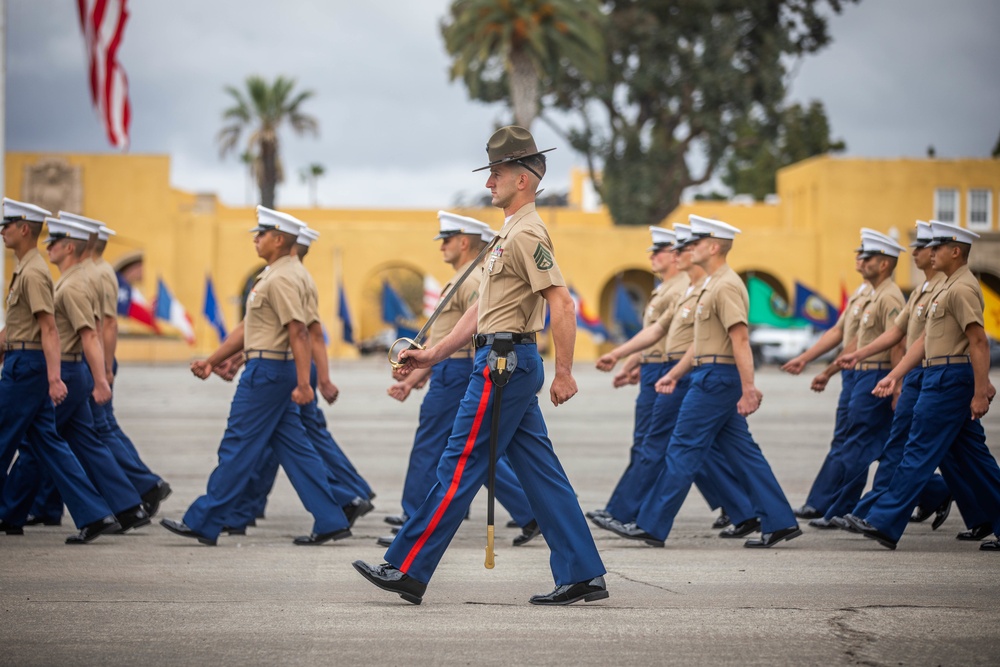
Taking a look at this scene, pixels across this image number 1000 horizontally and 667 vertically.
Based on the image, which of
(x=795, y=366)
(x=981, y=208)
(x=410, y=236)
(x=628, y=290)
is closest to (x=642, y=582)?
(x=795, y=366)

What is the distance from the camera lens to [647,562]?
7.63m

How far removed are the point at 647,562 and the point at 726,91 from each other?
43.2m

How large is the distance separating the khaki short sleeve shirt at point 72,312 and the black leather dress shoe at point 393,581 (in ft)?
10.9

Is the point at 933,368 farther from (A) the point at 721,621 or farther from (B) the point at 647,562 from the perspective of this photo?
(A) the point at 721,621

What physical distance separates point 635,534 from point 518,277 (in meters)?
2.65

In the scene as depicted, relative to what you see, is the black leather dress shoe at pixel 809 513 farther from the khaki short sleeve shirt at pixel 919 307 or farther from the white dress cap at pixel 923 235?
the white dress cap at pixel 923 235

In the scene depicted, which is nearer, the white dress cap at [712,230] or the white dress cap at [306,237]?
the white dress cap at [712,230]

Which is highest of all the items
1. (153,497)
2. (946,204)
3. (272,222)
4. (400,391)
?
(946,204)

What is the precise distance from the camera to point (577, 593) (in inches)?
245

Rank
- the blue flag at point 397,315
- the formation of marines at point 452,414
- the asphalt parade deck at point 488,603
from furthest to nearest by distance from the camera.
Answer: the blue flag at point 397,315, the formation of marines at point 452,414, the asphalt parade deck at point 488,603

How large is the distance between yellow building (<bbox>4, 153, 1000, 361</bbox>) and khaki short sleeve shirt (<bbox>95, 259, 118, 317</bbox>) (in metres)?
36.3

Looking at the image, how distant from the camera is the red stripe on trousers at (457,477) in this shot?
19.9 ft

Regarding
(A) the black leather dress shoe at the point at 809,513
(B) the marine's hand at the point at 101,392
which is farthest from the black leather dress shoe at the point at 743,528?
(B) the marine's hand at the point at 101,392

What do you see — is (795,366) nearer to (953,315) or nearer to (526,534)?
(953,315)
